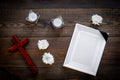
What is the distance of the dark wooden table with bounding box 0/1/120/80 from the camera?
130 cm

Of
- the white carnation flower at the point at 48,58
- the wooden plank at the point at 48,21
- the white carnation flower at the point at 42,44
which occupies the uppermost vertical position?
the wooden plank at the point at 48,21

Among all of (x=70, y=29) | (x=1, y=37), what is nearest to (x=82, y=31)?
(x=70, y=29)

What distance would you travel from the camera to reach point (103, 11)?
1.36 metres

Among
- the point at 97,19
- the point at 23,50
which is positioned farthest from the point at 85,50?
the point at 23,50

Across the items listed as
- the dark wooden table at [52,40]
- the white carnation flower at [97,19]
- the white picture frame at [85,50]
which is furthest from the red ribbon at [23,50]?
the white carnation flower at [97,19]

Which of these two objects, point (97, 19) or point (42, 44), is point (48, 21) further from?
point (97, 19)

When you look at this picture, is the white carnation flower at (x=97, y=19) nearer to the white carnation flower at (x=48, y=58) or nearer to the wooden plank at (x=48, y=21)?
the wooden plank at (x=48, y=21)

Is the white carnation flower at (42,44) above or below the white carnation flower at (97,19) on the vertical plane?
below

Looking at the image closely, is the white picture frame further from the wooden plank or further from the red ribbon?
the red ribbon

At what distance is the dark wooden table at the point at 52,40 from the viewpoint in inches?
51.1

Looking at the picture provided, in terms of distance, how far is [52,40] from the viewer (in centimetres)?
132

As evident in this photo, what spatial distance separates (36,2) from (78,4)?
9.2 inches

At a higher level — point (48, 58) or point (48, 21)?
point (48, 21)

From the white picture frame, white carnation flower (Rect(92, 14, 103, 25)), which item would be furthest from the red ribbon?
white carnation flower (Rect(92, 14, 103, 25))
